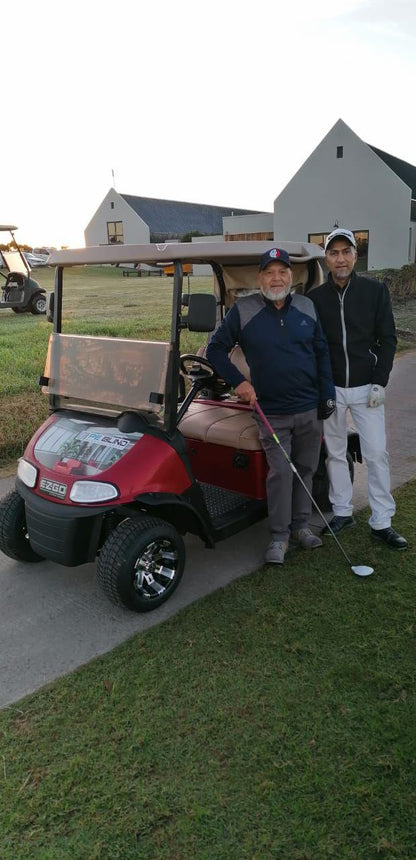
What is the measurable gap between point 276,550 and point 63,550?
125 centimetres

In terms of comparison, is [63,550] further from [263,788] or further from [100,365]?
[263,788]

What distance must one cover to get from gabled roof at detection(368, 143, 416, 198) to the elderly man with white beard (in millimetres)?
26192

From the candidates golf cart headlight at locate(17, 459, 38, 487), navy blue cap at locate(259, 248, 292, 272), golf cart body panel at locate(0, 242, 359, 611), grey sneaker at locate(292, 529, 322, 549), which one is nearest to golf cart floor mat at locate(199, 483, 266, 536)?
golf cart body panel at locate(0, 242, 359, 611)

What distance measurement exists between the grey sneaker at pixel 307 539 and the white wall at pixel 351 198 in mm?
24893

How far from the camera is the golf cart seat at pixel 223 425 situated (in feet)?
12.9

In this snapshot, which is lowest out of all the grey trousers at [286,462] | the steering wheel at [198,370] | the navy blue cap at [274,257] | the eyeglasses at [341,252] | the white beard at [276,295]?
the grey trousers at [286,462]

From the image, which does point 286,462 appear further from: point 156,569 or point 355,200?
point 355,200

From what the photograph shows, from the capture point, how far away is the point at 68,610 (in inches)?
135

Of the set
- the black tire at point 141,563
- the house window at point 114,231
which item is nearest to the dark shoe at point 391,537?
the black tire at point 141,563

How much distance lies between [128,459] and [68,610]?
878 mm

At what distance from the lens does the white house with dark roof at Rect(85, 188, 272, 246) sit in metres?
45.2

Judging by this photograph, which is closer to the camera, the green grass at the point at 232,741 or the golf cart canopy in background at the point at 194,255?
the green grass at the point at 232,741

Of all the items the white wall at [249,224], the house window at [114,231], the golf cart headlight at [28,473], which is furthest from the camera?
the house window at [114,231]

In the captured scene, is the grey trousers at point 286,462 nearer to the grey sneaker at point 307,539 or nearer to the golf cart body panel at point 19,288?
the grey sneaker at point 307,539
